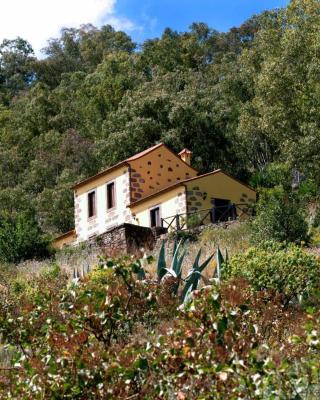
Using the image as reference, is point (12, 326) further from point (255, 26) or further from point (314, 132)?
point (255, 26)

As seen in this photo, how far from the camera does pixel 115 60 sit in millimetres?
65312

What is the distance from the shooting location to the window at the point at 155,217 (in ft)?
111

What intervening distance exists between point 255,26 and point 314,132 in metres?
48.8

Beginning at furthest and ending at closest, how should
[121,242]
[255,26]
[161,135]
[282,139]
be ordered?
[255,26], [161,135], [282,139], [121,242]

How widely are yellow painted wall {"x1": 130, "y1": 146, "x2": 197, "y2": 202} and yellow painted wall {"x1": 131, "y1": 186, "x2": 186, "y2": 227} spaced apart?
121cm

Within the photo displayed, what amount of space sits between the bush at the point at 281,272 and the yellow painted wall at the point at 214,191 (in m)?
18.5

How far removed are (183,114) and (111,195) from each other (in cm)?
1136

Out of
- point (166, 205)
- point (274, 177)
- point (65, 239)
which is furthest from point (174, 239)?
point (274, 177)

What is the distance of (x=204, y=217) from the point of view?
3052 cm

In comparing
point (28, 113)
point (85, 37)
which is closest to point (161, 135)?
point (28, 113)

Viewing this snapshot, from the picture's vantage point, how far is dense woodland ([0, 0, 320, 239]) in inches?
1293

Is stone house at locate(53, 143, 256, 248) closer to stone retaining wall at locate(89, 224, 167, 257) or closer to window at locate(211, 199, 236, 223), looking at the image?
window at locate(211, 199, 236, 223)

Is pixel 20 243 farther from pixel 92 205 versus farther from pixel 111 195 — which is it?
pixel 92 205

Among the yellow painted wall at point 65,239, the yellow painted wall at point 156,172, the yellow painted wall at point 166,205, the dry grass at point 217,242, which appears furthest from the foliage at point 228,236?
the yellow painted wall at point 65,239
